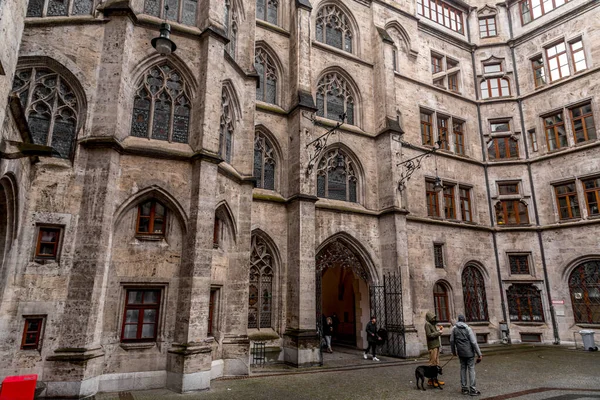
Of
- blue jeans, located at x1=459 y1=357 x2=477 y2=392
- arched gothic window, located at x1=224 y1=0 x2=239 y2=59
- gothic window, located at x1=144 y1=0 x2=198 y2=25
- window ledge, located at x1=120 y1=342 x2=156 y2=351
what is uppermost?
arched gothic window, located at x1=224 y1=0 x2=239 y2=59

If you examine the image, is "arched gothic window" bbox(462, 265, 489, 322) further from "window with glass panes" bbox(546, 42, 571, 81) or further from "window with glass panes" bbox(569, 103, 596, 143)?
"window with glass panes" bbox(546, 42, 571, 81)

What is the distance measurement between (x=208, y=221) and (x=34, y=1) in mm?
7193

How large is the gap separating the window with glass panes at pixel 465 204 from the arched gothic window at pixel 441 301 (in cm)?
394

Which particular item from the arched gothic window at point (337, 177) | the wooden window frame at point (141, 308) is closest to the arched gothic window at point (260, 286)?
the arched gothic window at point (337, 177)

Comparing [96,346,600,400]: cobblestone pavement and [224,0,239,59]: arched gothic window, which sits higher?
[224,0,239,59]: arched gothic window

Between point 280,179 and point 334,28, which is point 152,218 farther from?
point 334,28

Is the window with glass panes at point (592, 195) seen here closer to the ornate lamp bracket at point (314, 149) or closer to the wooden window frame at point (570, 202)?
the wooden window frame at point (570, 202)

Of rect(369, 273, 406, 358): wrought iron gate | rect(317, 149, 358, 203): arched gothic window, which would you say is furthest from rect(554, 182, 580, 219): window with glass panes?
rect(317, 149, 358, 203): arched gothic window

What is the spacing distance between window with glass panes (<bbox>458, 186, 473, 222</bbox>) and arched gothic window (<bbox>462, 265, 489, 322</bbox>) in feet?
8.08

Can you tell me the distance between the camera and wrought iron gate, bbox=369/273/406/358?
45.0ft

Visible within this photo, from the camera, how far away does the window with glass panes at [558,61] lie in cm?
1852

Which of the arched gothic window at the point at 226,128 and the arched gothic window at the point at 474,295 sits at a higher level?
the arched gothic window at the point at 226,128

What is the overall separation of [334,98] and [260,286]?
8.69 metres

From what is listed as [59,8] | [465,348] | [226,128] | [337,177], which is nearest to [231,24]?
[226,128]
